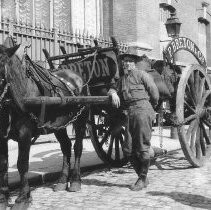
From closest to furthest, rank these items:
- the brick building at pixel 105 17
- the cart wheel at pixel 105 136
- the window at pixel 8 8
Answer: the cart wheel at pixel 105 136
the window at pixel 8 8
the brick building at pixel 105 17

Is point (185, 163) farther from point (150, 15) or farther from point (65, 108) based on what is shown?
point (150, 15)

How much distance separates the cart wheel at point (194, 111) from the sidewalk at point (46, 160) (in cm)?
184

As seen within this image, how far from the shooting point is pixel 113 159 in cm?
841

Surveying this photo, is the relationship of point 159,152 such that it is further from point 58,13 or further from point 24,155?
point 58,13

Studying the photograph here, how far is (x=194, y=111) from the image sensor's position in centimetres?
809

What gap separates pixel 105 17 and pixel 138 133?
10.9 meters

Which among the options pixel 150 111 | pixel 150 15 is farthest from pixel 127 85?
pixel 150 15

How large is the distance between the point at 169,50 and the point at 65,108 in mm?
3168

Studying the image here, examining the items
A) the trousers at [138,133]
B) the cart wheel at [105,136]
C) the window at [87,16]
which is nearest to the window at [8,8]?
the window at [87,16]

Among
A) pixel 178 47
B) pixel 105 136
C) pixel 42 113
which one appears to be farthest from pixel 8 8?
pixel 42 113

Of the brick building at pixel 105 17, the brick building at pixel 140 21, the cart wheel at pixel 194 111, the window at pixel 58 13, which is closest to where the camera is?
the cart wheel at pixel 194 111

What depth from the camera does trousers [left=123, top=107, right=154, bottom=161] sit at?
6.38 m

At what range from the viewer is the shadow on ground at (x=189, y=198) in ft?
17.6

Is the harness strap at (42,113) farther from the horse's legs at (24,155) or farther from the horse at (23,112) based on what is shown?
the horse's legs at (24,155)
